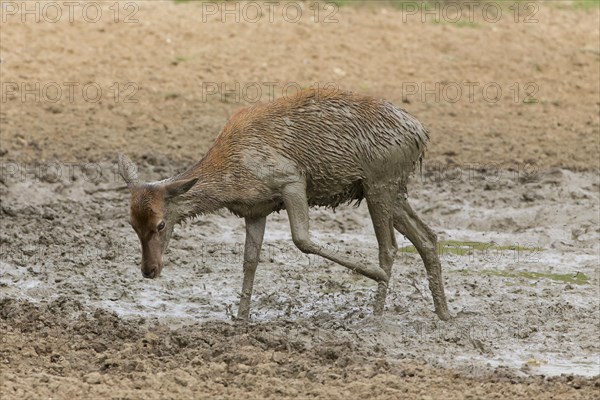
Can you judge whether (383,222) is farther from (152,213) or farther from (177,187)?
(152,213)

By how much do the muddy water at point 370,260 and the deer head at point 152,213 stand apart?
36.8 inches

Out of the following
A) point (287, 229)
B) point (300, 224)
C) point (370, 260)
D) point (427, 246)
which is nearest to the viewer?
point (300, 224)

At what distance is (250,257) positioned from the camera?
395 inches

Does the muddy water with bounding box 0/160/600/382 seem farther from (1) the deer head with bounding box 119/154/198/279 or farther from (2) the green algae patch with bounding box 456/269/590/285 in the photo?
(1) the deer head with bounding box 119/154/198/279

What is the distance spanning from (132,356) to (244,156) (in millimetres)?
1954

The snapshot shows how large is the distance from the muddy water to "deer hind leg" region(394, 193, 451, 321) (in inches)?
8.3

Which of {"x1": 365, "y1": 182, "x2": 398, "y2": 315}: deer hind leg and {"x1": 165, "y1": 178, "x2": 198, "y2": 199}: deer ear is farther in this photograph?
{"x1": 365, "y1": 182, "x2": 398, "y2": 315}: deer hind leg

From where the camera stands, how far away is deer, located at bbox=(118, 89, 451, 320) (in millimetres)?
9523

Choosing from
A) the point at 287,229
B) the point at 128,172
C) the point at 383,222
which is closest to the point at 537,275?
the point at 383,222

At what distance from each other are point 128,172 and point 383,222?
2181 millimetres

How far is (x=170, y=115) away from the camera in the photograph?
16.5 m

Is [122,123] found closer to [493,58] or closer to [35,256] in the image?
[35,256]

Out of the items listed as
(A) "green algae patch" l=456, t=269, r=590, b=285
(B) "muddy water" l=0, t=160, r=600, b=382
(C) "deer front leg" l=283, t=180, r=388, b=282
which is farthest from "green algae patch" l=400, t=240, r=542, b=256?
(C) "deer front leg" l=283, t=180, r=388, b=282

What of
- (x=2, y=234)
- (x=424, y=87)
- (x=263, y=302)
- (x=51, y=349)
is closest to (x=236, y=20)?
(x=424, y=87)
